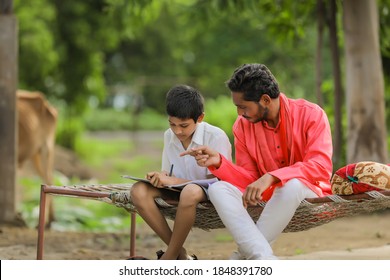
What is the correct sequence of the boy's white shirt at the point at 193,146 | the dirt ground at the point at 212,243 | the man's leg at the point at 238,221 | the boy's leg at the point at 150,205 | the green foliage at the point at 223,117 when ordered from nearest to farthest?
1. the man's leg at the point at 238,221
2. the boy's leg at the point at 150,205
3. the boy's white shirt at the point at 193,146
4. the dirt ground at the point at 212,243
5. the green foliage at the point at 223,117

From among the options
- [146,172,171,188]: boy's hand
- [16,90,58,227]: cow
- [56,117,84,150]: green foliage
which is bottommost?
[56,117,84,150]: green foliage

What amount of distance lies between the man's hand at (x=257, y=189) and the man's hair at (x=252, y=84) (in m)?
0.39

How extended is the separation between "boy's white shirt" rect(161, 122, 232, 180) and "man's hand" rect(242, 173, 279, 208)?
42cm

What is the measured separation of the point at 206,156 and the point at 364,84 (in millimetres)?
4321

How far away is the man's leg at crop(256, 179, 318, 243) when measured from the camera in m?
4.06

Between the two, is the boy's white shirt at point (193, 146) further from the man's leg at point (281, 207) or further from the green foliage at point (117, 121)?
the green foliage at point (117, 121)

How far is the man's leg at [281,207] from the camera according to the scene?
4.06 meters

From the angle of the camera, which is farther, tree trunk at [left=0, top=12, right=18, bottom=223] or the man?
tree trunk at [left=0, top=12, right=18, bottom=223]

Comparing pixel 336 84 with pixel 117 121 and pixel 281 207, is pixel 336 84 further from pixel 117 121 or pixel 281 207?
pixel 117 121

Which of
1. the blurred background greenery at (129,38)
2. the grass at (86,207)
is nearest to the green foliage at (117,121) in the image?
the blurred background greenery at (129,38)

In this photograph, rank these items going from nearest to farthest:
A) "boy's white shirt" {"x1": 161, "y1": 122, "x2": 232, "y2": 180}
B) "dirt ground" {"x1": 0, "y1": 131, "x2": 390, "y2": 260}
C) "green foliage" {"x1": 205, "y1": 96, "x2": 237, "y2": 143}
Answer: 1. "boy's white shirt" {"x1": 161, "y1": 122, "x2": 232, "y2": 180}
2. "dirt ground" {"x1": 0, "y1": 131, "x2": 390, "y2": 260}
3. "green foliage" {"x1": 205, "y1": 96, "x2": 237, "y2": 143}

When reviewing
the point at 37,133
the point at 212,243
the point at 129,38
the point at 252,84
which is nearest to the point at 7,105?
the point at 212,243

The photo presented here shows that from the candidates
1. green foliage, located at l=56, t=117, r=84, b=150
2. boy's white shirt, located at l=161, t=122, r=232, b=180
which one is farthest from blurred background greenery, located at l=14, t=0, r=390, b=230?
boy's white shirt, located at l=161, t=122, r=232, b=180

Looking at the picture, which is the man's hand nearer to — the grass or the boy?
the boy
